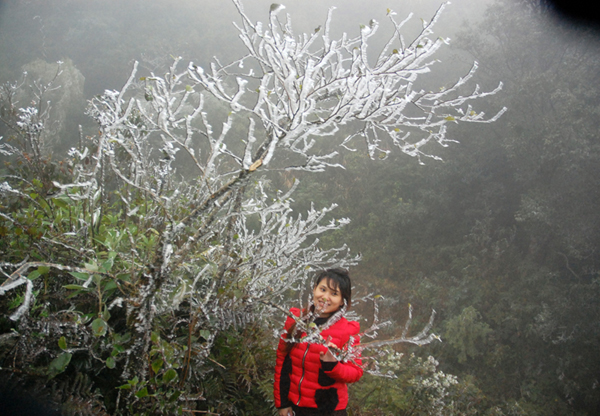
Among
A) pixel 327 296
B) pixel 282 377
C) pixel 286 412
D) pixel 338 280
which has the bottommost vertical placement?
pixel 286 412

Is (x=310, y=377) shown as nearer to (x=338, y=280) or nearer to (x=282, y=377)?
(x=282, y=377)

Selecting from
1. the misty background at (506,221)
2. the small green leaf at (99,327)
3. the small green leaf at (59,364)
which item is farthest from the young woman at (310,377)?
the misty background at (506,221)

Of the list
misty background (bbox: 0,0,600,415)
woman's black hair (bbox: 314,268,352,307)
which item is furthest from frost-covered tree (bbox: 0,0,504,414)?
misty background (bbox: 0,0,600,415)

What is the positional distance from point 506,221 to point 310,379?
32.3 feet

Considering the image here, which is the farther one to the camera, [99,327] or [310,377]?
[310,377]

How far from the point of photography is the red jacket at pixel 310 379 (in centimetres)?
162

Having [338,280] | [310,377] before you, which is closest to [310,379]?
[310,377]

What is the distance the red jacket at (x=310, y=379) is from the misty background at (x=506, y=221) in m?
2.64

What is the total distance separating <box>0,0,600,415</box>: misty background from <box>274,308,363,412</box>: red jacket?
2.64 meters

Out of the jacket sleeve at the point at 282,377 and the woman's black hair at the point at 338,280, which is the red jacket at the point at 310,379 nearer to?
the jacket sleeve at the point at 282,377

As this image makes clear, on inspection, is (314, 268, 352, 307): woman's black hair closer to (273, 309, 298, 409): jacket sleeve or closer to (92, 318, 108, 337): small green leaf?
(273, 309, 298, 409): jacket sleeve

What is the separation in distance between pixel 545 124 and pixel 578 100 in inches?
35.5

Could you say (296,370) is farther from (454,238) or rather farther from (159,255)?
(454,238)

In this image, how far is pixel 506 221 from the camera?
30.6ft
